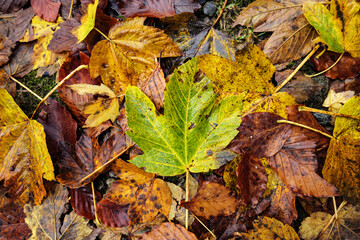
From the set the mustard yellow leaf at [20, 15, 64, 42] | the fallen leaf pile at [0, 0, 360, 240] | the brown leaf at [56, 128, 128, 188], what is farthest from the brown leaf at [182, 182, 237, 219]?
the mustard yellow leaf at [20, 15, 64, 42]

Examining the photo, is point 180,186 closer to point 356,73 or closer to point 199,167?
point 199,167

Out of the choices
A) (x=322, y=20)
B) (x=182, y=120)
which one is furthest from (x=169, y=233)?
(x=322, y=20)

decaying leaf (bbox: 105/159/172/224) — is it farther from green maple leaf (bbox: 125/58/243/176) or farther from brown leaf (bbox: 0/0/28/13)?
brown leaf (bbox: 0/0/28/13)

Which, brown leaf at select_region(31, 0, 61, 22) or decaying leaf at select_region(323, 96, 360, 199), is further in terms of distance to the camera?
brown leaf at select_region(31, 0, 61, 22)

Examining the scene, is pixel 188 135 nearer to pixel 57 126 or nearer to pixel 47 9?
pixel 57 126

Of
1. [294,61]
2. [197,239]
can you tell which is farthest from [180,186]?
[294,61]

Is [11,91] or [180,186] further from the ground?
[11,91]
